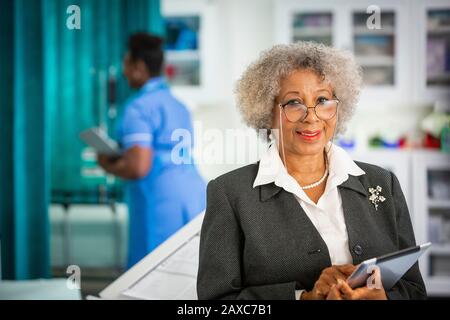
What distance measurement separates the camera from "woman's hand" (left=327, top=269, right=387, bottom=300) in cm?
108

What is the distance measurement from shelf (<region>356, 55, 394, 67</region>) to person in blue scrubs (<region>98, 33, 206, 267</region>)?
1248mm

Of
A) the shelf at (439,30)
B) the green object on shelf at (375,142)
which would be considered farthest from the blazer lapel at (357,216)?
the green object on shelf at (375,142)

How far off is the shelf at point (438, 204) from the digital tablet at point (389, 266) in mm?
1474

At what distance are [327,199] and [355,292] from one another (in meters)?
0.23

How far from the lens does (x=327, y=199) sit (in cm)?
123

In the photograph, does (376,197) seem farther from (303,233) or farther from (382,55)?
(382,55)

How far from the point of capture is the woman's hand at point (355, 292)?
1.08 metres

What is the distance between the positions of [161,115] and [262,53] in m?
0.82

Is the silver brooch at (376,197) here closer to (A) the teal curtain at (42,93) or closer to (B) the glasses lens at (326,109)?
(B) the glasses lens at (326,109)

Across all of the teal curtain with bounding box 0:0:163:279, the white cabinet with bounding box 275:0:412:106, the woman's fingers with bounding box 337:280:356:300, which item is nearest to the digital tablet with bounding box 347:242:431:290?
the woman's fingers with bounding box 337:280:356:300

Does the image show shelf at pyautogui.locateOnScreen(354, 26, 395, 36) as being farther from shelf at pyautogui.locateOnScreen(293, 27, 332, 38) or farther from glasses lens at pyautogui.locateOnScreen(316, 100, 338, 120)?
glasses lens at pyautogui.locateOnScreen(316, 100, 338, 120)

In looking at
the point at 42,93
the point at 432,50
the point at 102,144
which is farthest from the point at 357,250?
the point at 432,50

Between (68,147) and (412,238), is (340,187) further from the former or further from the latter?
(68,147)
